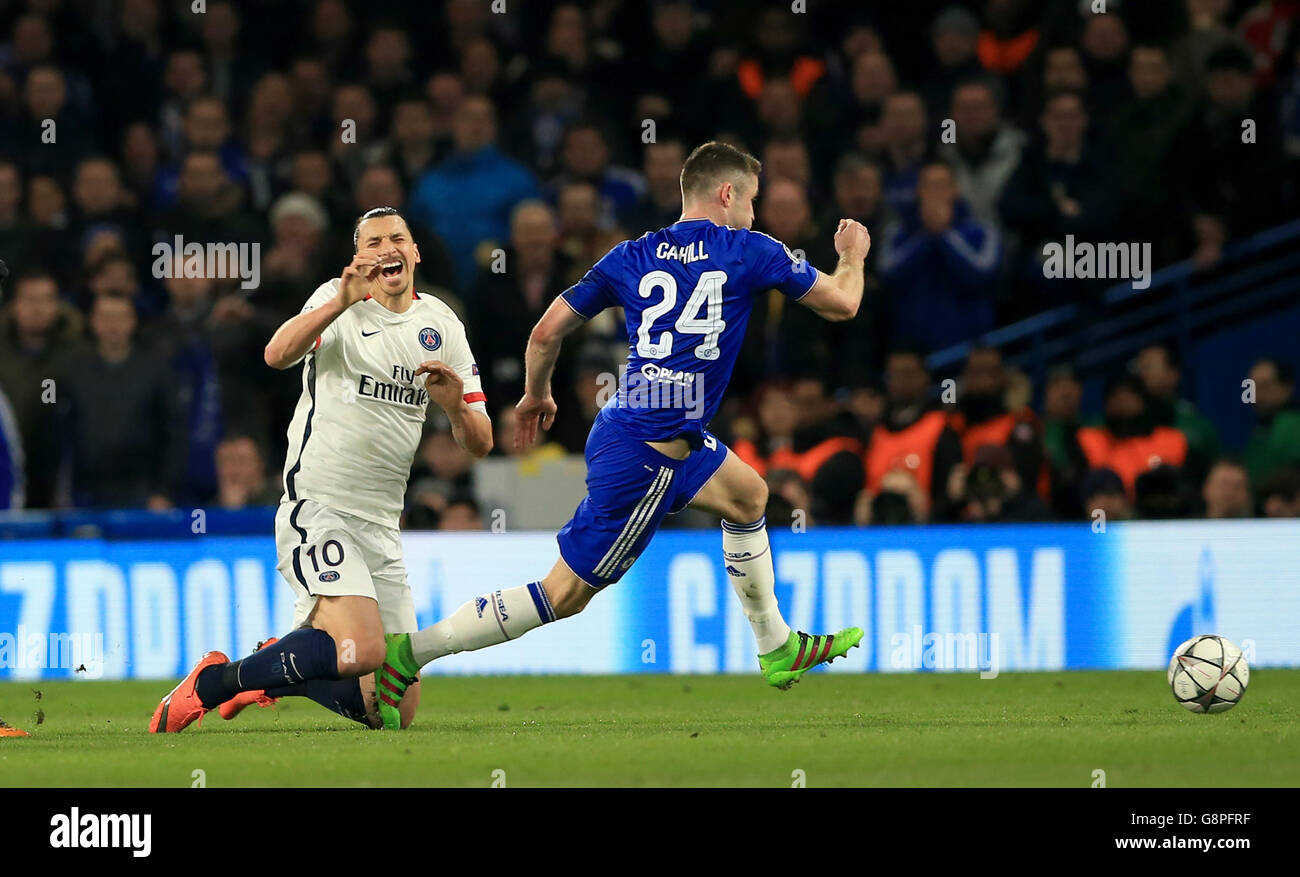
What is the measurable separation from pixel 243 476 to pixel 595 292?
444cm

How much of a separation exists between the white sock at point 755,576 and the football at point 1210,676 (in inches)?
63.0

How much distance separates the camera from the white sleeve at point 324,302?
7004 mm

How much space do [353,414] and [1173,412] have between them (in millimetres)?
6180

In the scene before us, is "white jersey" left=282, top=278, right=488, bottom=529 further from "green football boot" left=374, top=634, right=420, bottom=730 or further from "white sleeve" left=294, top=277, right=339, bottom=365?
"green football boot" left=374, top=634, right=420, bottom=730

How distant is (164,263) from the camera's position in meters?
12.8

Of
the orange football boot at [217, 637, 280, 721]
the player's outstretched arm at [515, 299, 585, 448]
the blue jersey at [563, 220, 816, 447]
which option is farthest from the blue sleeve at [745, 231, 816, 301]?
the orange football boot at [217, 637, 280, 721]

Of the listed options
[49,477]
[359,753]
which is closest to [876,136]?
[49,477]

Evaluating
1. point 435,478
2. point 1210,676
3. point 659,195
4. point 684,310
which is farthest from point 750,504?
point 659,195

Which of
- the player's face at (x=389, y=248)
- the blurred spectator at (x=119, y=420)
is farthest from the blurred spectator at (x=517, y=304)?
the player's face at (x=389, y=248)

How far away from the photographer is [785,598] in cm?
1052

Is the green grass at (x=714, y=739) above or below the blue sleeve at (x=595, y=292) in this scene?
below

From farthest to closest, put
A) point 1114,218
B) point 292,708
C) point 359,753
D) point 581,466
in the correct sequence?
point 1114,218, point 581,466, point 292,708, point 359,753

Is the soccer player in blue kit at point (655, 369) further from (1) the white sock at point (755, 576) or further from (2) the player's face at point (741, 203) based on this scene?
(1) the white sock at point (755, 576)

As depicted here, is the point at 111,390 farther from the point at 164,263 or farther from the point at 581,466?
the point at 581,466
